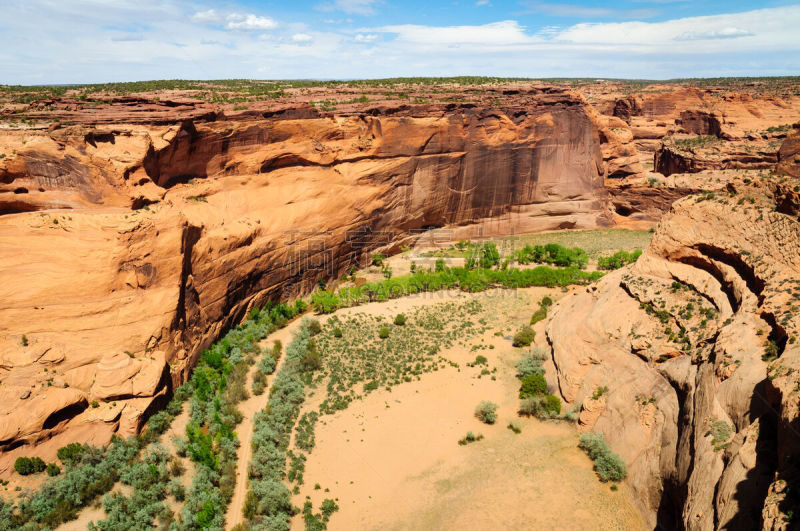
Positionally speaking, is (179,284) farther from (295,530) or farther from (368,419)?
(295,530)

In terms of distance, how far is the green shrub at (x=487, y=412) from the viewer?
16031 millimetres

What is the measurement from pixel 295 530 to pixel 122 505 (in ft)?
15.7

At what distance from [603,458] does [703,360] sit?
4.15 meters

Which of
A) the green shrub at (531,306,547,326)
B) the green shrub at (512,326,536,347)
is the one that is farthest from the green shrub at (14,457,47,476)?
the green shrub at (531,306,547,326)

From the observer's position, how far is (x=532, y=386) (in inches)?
675

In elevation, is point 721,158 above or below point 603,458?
above

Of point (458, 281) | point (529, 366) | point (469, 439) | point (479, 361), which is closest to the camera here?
point (469, 439)

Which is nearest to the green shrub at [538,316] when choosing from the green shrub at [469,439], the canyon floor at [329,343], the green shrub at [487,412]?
the canyon floor at [329,343]

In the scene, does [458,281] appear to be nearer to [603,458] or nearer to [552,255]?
[552,255]

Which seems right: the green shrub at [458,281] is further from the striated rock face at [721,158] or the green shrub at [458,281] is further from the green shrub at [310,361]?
the striated rock face at [721,158]

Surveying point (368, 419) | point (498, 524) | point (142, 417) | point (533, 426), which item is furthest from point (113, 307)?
point (533, 426)

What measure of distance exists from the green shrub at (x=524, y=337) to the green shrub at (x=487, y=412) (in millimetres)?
4754

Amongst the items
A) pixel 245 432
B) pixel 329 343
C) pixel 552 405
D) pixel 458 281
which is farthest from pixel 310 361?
pixel 458 281

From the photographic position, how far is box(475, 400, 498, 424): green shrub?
16.0 meters
